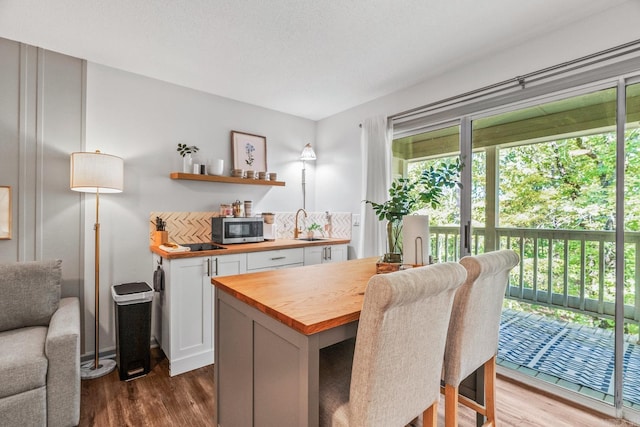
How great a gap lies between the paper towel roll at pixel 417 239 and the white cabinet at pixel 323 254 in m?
1.53

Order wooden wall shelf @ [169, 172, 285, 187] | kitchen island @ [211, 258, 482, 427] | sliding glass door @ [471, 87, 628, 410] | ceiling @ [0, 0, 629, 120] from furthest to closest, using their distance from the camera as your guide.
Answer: wooden wall shelf @ [169, 172, 285, 187], sliding glass door @ [471, 87, 628, 410], ceiling @ [0, 0, 629, 120], kitchen island @ [211, 258, 482, 427]

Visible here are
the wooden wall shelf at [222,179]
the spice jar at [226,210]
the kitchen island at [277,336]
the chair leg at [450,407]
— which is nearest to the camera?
the kitchen island at [277,336]

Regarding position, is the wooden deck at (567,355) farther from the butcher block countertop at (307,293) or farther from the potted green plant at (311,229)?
the potted green plant at (311,229)

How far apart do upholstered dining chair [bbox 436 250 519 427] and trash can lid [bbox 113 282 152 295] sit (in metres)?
2.18

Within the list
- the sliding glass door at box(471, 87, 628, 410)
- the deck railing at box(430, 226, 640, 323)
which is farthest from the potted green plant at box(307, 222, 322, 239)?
the sliding glass door at box(471, 87, 628, 410)

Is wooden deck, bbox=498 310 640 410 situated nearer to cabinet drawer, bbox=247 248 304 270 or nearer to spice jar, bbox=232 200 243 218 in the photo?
cabinet drawer, bbox=247 248 304 270

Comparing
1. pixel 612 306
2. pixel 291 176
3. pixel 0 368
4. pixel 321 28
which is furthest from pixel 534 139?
pixel 0 368

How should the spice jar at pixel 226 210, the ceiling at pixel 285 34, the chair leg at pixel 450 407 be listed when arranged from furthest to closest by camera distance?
the spice jar at pixel 226 210
the ceiling at pixel 285 34
the chair leg at pixel 450 407

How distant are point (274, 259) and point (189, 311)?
33.1 inches

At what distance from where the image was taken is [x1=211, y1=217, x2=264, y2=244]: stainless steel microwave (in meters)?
2.91

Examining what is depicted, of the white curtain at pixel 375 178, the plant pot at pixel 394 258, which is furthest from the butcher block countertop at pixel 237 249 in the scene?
the plant pot at pixel 394 258

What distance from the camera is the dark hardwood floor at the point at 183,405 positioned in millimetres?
1820

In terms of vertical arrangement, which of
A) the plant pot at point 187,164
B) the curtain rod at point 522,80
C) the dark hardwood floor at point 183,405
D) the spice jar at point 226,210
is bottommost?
the dark hardwood floor at point 183,405

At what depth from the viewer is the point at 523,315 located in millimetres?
2512
